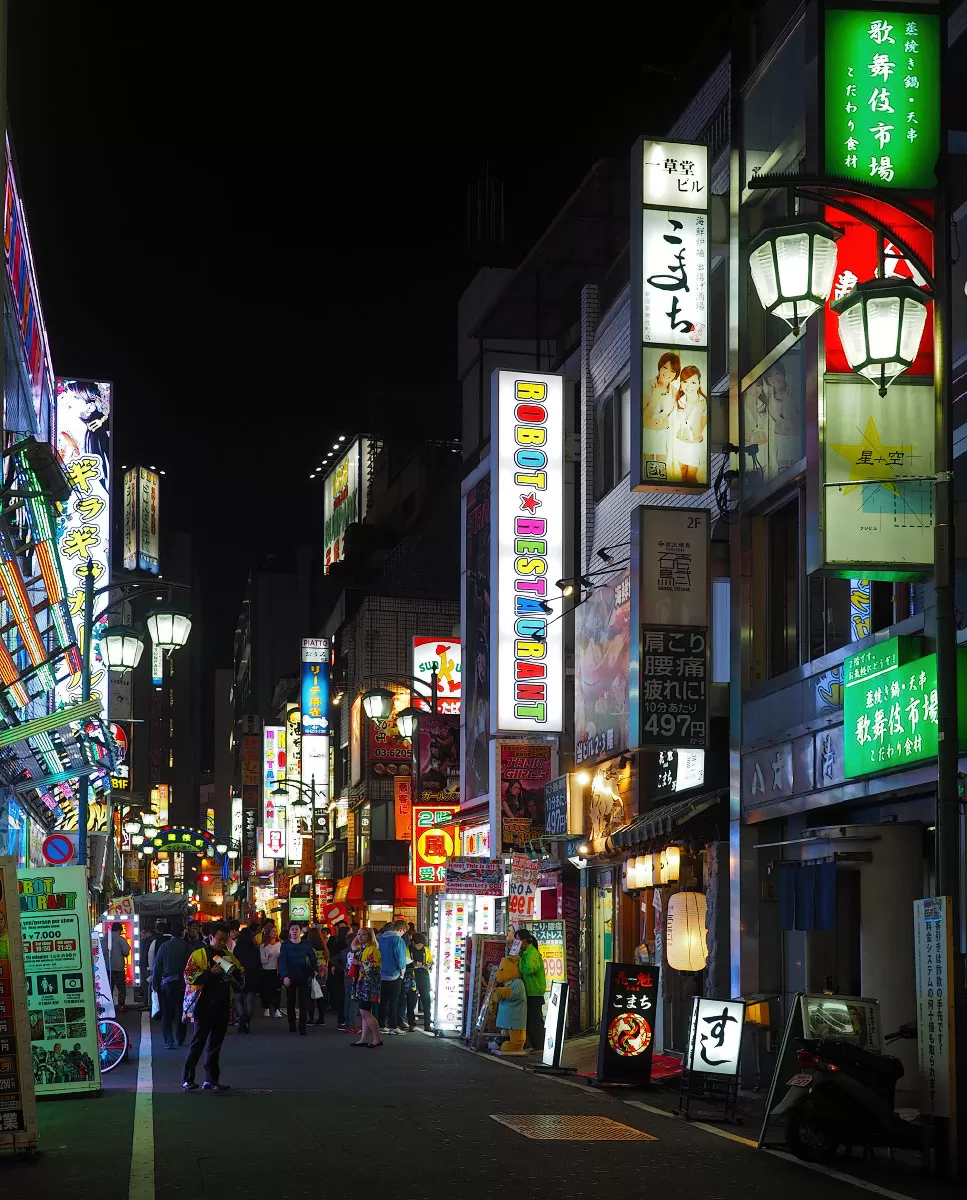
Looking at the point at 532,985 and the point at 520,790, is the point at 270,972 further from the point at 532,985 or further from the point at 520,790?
the point at 532,985

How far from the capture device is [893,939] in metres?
16.6

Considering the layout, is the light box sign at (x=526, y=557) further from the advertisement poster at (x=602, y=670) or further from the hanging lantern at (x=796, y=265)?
the hanging lantern at (x=796, y=265)

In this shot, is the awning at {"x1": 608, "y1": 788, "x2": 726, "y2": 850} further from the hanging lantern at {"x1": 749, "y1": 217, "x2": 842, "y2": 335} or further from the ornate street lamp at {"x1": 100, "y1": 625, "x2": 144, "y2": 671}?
the ornate street lamp at {"x1": 100, "y1": 625, "x2": 144, "y2": 671}

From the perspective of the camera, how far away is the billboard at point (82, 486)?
4000 cm

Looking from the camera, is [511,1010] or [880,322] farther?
[511,1010]

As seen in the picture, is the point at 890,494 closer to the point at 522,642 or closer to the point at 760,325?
the point at 760,325

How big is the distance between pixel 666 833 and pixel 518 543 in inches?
365

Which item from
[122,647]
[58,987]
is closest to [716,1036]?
[58,987]

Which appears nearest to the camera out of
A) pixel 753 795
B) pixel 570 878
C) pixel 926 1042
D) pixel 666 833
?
pixel 926 1042

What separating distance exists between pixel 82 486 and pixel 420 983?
15979 millimetres

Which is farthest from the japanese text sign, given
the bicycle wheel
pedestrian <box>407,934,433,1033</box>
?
pedestrian <box>407,934,433,1033</box>

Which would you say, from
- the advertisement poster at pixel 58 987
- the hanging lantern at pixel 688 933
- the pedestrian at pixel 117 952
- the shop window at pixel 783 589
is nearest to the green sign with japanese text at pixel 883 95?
the shop window at pixel 783 589

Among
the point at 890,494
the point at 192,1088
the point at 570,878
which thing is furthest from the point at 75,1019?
the point at 570,878

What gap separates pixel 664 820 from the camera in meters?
22.0
